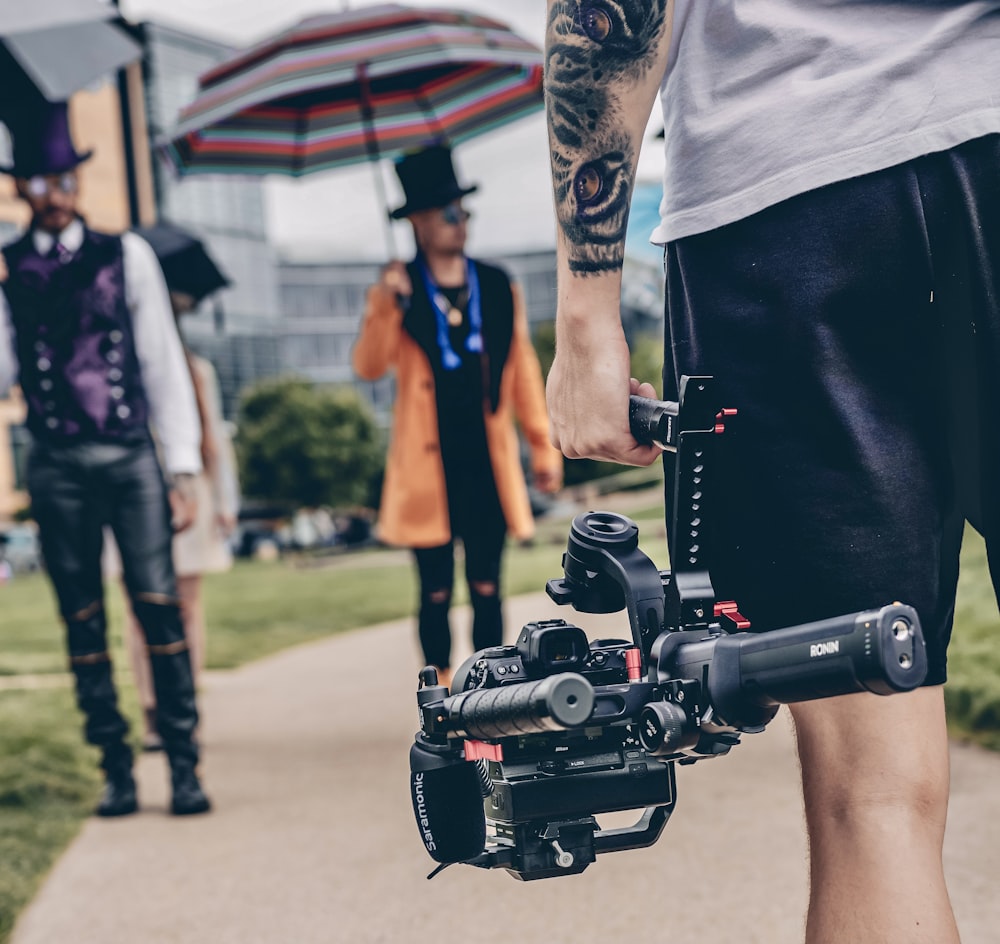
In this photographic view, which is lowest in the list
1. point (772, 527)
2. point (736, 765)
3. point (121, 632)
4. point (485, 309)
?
point (121, 632)

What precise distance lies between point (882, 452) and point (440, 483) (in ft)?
12.7

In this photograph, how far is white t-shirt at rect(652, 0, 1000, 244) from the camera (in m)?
1.78

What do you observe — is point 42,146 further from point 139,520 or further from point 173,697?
point 173,697

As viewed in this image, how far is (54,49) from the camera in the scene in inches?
203

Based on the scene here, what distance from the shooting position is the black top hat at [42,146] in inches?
191

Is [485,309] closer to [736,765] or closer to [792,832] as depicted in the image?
[736,765]

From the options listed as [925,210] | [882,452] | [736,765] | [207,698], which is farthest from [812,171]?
[207,698]

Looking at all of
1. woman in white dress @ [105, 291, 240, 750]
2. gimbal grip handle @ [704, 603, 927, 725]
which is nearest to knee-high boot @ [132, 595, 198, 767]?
woman in white dress @ [105, 291, 240, 750]

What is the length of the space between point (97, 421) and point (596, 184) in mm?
3173

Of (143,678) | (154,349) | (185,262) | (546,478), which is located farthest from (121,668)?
(154,349)

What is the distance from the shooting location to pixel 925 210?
5.79ft

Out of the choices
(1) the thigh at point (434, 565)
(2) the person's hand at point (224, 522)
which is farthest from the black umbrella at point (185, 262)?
(1) the thigh at point (434, 565)

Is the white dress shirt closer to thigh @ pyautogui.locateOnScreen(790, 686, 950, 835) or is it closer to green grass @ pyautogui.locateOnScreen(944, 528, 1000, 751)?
green grass @ pyautogui.locateOnScreen(944, 528, 1000, 751)

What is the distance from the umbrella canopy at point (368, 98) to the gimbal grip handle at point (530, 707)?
16.3ft
